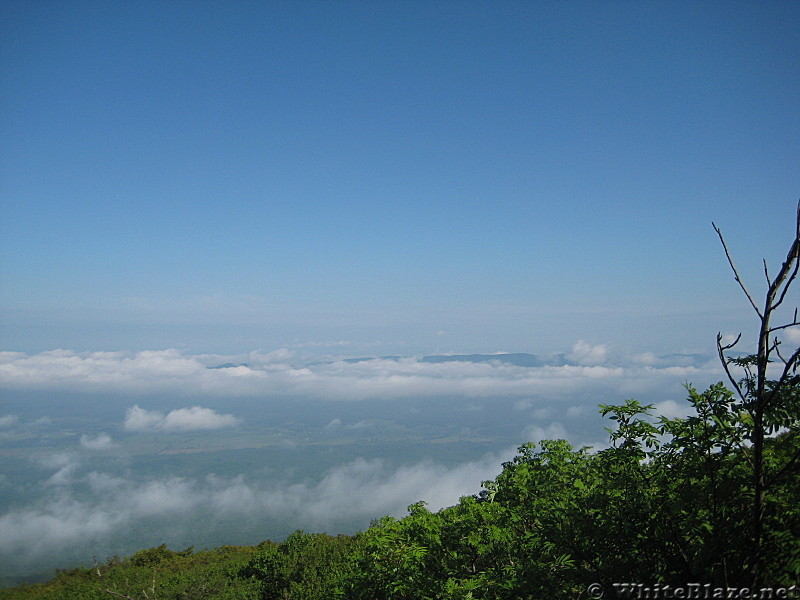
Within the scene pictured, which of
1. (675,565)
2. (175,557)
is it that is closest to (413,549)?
(675,565)

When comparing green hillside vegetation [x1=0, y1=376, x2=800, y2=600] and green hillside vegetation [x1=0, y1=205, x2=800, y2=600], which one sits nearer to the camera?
green hillside vegetation [x1=0, y1=205, x2=800, y2=600]

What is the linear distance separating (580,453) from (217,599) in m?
15.5

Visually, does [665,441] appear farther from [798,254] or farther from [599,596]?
[798,254]

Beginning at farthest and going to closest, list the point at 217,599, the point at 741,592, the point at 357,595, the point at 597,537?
the point at 217,599 → the point at 357,595 → the point at 597,537 → the point at 741,592

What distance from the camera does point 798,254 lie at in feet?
12.0

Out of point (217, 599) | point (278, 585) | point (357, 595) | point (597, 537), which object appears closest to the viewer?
Answer: point (597, 537)

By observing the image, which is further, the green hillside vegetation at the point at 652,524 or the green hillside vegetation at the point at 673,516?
the green hillside vegetation at the point at 652,524

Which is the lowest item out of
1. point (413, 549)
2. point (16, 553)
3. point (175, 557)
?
point (16, 553)

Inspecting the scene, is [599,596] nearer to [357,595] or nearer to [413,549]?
[413,549]

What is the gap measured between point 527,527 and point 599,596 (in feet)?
12.0

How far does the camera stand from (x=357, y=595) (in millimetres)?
11125

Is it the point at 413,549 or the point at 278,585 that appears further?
the point at 278,585

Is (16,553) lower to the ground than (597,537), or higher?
lower

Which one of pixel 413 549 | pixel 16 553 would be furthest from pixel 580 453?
pixel 16 553
